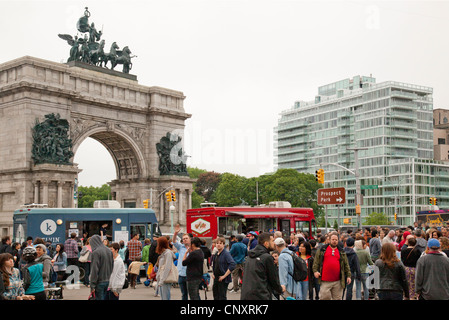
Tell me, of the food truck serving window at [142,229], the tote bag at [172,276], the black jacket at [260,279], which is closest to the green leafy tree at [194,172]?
the food truck serving window at [142,229]

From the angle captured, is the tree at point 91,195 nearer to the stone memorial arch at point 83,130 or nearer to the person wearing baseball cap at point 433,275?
the stone memorial arch at point 83,130

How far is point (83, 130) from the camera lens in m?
54.4

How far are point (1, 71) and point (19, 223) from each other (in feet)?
88.2

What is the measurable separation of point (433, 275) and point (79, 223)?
829 inches

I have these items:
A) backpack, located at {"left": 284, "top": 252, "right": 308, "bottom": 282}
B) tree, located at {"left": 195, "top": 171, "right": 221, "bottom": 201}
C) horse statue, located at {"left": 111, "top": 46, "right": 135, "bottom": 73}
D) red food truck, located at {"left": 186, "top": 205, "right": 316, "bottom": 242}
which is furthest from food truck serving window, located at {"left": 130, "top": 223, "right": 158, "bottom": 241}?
tree, located at {"left": 195, "top": 171, "right": 221, "bottom": 201}

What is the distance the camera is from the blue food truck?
92.2 ft

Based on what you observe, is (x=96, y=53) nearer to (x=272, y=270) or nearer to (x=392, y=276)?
(x=392, y=276)

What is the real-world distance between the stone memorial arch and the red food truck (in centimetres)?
2004

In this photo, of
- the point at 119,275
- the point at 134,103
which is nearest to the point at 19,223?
the point at 119,275

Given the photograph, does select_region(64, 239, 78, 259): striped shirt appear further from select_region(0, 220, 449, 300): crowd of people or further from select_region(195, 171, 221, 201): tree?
select_region(195, 171, 221, 201): tree

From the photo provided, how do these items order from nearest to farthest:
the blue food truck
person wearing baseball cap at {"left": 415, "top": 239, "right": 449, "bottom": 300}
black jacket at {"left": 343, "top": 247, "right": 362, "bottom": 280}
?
person wearing baseball cap at {"left": 415, "top": 239, "right": 449, "bottom": 300} < black jacket at {"left": 343, "top": 247, "right": 362, "bottom": 280} < the blue food truck

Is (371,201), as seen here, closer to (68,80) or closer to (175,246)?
(68,80)

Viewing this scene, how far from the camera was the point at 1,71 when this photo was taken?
51.4m
